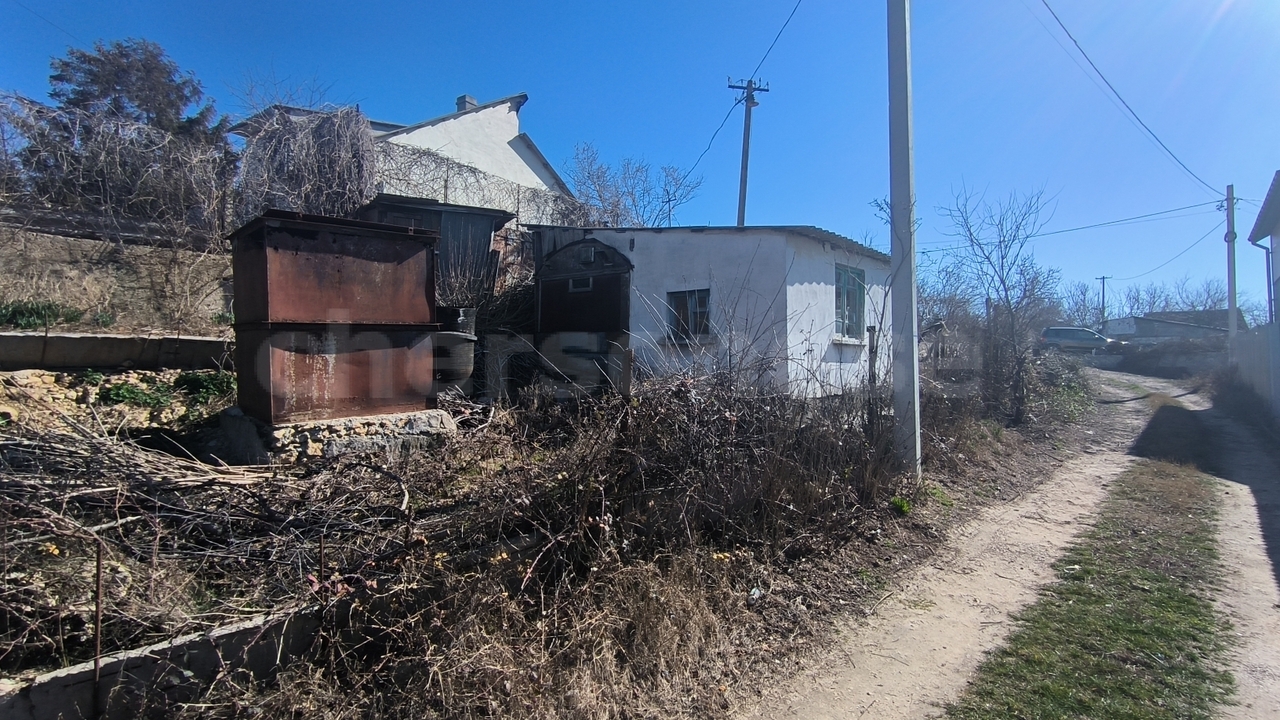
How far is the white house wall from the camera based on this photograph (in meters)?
9.74

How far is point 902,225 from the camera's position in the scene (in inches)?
268

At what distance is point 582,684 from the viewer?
319 cm

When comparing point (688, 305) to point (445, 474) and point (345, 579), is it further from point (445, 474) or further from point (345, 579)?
point (345, 579)

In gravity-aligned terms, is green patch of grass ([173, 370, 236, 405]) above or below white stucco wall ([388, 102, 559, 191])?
below

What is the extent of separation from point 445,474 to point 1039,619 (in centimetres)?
420

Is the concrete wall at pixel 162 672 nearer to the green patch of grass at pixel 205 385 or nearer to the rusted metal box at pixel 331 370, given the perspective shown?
the rusted metal box at pixel 331 370

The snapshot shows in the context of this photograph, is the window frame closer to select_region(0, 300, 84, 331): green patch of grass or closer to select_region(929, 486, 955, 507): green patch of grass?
select_region(929, 486, 955, 507): green patch of grass

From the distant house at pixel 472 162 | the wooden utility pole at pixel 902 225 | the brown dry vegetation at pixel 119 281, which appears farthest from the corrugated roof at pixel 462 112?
the wooden utility pole at pixel 902 225

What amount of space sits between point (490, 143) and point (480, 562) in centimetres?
1819

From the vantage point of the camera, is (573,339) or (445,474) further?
(573,339)

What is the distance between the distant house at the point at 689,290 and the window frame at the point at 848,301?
0.07 feet

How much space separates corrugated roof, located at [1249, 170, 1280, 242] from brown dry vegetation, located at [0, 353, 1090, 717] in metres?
13.5

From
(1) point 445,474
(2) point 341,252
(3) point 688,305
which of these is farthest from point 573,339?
(1) point 445,474

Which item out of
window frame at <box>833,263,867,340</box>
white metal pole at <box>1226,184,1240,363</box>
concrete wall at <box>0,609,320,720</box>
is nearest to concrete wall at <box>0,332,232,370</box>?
concrete wall at <box>0,609,320,720</box>
